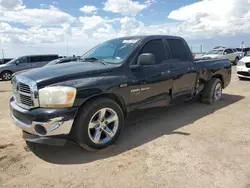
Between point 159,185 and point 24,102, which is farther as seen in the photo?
point 24,102

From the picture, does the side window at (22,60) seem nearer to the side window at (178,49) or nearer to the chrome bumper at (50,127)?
the side window at (178,49)

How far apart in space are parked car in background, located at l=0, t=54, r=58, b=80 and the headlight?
14535mm

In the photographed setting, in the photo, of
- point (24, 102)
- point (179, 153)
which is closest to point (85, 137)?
point (24, 102)

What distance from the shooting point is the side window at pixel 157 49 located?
15.0 ft

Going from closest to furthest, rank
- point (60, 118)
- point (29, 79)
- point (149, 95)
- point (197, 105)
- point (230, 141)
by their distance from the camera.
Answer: point (60, 118) → point (29, 79) → point (230, 141) → point (149, 95) → point (197, 105)

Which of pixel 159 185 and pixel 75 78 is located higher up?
pixel 75 78

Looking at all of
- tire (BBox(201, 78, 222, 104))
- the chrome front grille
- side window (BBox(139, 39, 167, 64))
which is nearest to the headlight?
the chrome front grille

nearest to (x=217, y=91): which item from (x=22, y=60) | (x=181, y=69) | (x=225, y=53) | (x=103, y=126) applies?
(x=181, y=69)

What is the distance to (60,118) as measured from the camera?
10.6ft

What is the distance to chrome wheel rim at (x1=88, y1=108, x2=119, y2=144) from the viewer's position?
358 centimetres

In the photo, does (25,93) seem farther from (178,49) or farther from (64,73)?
(178,49)

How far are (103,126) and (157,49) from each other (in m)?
2.05

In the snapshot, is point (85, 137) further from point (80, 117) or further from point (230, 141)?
point (230, 141)

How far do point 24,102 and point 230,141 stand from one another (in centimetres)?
342
